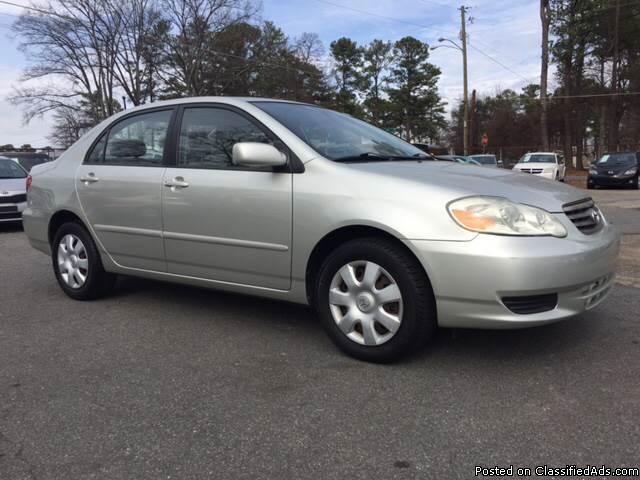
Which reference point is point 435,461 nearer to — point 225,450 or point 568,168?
point 225,450

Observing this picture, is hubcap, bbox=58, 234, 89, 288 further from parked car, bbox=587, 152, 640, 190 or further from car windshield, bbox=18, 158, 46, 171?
parked car, bbox=587, 152, 640, 190

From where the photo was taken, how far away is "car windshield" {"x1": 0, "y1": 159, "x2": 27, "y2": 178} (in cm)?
1110

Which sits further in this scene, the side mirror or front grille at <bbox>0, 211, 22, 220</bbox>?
front grille at <bbox>0, 211, 22, 220</bbox>

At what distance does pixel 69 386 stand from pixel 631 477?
2.66m

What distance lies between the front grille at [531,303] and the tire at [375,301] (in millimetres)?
396

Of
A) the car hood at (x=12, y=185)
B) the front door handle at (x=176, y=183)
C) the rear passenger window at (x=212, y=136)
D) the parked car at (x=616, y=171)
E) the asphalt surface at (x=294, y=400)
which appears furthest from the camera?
the parked car at (x=616, y=171)

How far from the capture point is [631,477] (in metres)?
2.10

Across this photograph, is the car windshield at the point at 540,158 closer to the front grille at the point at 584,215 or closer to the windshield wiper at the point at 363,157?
the front grille at the point at 584,215

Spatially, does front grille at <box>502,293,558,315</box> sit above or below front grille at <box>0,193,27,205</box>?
below

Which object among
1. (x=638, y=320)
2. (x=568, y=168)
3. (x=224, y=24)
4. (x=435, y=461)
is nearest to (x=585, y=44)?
(x=568, y=168)

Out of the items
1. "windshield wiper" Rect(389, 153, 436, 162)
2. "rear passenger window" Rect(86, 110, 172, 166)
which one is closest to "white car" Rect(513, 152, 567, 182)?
"windshield wiper" Rect(389, 153, 436, 162)

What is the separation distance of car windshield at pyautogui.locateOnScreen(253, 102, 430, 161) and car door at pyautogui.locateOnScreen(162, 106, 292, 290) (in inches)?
9.0

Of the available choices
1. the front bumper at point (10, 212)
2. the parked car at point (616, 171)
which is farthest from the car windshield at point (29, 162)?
the parked car at point (616, 171)

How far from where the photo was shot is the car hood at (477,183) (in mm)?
3023
